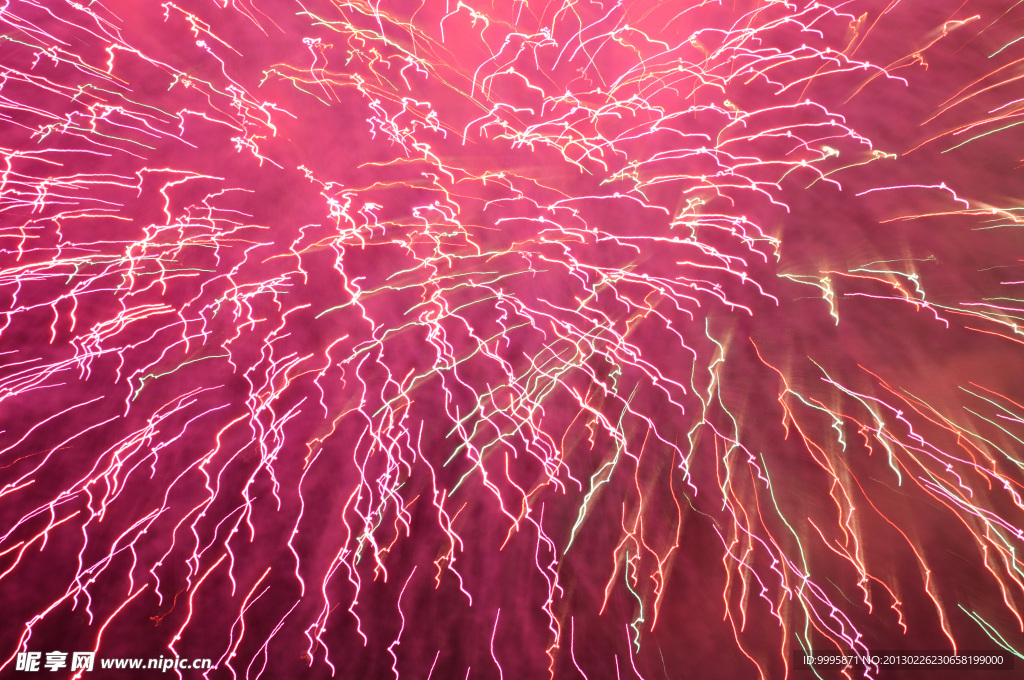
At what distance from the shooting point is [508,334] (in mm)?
1767

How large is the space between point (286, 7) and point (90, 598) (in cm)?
210

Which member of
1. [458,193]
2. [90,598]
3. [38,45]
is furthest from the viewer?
[458,193]

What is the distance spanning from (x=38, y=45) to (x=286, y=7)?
2.80 ft

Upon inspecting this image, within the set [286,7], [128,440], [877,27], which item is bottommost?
[128,440]

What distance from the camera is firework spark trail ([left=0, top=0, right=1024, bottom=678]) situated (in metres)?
1.55

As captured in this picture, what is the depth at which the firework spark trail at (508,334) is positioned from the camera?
5.08ft

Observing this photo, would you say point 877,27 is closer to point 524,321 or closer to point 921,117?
point 921,117

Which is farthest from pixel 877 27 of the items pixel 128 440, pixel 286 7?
pixel 128 440

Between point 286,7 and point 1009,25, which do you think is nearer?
point 1009,25

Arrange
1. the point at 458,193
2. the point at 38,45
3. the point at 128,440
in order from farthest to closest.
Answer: the point at 458,193
the point at 38,45
the point at 128,440

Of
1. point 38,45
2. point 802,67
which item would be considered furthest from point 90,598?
point 802,67

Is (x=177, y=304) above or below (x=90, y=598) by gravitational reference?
above

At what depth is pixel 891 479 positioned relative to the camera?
1599mm

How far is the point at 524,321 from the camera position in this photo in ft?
5.82
